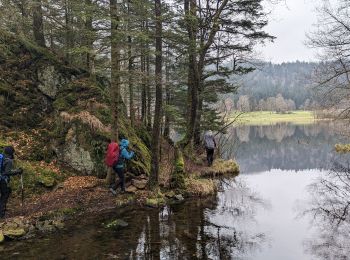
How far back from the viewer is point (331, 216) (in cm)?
1238

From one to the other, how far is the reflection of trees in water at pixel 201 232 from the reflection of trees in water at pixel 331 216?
5.35ft

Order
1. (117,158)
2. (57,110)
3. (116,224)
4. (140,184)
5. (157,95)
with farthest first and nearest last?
(57,110) → (140,184) → (157,95) → (117,158) → (116,224)

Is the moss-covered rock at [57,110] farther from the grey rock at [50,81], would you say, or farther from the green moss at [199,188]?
the green moss at [199,188]

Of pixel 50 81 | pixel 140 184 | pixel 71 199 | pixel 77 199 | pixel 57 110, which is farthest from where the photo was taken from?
pixel 50 81

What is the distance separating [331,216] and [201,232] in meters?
5.00

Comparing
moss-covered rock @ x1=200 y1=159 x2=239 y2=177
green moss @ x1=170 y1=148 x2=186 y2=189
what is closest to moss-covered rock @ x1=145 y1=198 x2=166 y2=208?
green moss @ x1=170 y1=148 x2=186 y2=189

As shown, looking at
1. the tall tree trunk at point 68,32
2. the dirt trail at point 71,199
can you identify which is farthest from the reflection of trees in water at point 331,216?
the tall tree trunk at point 68,32

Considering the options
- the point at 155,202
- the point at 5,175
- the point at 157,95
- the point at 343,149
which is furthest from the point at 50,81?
the point at 343,149

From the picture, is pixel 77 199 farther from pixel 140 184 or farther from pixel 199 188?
pixel 199 188

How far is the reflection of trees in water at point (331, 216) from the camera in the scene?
9308mm

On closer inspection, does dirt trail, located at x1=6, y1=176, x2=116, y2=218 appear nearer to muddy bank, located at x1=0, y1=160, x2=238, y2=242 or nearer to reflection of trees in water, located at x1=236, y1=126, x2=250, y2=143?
muddy bank, located at x1=0, y1=160, x2=238, y2=242

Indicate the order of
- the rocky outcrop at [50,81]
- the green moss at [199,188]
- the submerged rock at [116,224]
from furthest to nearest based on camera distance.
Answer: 1. the rocky outcrop at [50,81]
2. the green moss at [199,188]
3. the submerged rock at [116,224]

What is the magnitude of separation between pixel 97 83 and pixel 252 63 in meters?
9.01

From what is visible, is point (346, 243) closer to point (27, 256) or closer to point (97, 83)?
point (27, 256)
